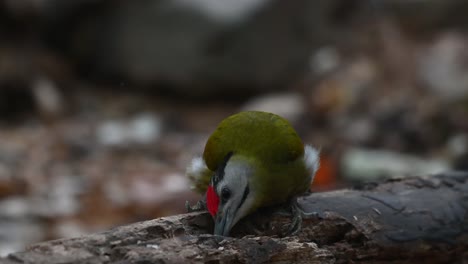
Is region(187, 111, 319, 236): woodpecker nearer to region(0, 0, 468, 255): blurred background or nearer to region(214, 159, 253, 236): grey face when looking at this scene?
region(214, 159, 253, 236): grey face

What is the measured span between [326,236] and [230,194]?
362 millimetres

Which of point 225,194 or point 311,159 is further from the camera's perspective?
point 311,159

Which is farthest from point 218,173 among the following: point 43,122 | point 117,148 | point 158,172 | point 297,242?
point 43,122

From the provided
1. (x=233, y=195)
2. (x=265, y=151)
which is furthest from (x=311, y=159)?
(x=233, y=195)

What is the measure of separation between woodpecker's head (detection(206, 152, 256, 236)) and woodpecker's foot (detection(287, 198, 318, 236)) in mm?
150

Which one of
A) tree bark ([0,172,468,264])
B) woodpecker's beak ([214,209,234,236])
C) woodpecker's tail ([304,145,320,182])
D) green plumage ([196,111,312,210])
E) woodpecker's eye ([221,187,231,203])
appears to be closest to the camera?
tree bark ([0,172,468,264])

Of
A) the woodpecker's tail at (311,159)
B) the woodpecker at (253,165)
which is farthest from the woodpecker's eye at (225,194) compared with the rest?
the woodpecker's tail at (311,159)

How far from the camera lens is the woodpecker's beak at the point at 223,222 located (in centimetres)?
297

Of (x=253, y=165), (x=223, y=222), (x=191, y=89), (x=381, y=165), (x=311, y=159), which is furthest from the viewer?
(x=191, y=89)

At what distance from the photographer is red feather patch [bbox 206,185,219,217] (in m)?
3.06

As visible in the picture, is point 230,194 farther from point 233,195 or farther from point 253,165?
point 253,165

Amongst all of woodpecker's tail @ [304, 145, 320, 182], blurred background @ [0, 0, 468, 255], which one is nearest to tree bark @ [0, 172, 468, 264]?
woodpecker's tail @ [304, 145, 320, 182]

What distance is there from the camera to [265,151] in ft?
11.1

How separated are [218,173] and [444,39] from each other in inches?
244
